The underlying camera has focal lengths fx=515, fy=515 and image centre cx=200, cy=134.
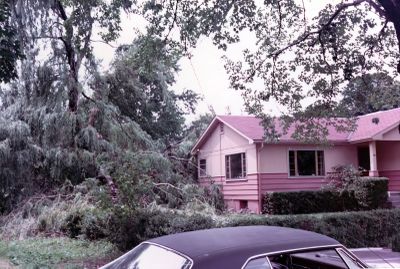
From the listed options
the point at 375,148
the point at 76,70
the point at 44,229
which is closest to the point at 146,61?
the point at 44,229

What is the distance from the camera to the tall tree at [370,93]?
13445 millimetres

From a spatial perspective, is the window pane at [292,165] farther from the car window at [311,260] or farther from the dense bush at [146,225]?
the car window at [311,260]

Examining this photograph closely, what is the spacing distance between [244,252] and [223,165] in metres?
21.8

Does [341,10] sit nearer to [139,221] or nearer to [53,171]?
[139,221]

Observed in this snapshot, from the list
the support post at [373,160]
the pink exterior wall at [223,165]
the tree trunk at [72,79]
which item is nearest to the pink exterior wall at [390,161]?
the support post at [373,160]

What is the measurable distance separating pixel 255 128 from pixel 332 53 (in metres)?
9.54

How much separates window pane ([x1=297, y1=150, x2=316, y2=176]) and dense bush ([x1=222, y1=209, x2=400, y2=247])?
396 inches

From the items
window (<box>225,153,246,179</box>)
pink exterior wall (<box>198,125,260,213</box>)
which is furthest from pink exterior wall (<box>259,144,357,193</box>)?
window (<box>225,153,246,179</box>)

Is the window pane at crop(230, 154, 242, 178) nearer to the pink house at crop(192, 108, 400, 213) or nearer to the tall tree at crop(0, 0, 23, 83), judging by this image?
the pink house at crop(192, 108, 400, 213)

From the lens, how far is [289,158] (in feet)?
76.2

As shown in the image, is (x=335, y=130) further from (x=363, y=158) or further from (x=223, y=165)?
(x=223, y=165)

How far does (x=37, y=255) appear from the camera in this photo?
11.4 metres

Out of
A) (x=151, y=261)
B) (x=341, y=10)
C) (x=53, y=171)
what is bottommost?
(x=151, y=261)

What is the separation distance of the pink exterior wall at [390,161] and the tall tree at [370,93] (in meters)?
8.51
